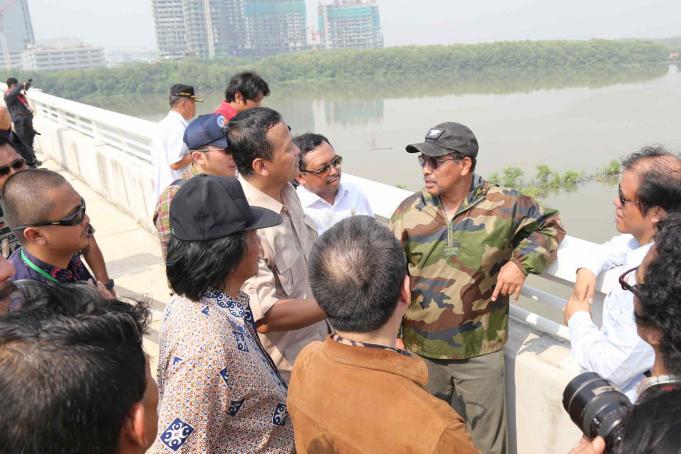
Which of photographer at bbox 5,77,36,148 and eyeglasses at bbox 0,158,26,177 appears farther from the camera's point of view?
photographer at bbox 5,77,36,148

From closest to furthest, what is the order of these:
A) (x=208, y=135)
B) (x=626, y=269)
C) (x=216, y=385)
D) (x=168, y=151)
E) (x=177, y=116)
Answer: (x=216, y=385)
(x=626, y=269)
(x=208, y=135)
(x=168, y=151)
(x=177, y=116)

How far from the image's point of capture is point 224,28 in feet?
317

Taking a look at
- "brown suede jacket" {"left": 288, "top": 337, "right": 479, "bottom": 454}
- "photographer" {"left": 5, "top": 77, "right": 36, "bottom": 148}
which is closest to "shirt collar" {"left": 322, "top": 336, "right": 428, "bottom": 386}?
"brown suede jacket" {"left": 288, "top": 337, "right": 479, "bottom": 454}

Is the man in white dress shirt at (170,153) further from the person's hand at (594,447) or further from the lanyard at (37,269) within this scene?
the person's hand at (594,447)

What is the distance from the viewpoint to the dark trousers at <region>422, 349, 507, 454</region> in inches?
82.6

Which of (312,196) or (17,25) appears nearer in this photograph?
(312,196)

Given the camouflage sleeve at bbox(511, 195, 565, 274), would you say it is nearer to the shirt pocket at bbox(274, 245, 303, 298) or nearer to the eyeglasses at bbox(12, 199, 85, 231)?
the shirt pocket at bbox(274, 245, 303, 298)

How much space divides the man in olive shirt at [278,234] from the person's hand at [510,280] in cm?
63

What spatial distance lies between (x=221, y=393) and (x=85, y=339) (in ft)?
1.80

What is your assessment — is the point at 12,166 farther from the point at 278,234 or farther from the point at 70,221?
the point at 278,234

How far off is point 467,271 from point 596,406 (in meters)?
0.91

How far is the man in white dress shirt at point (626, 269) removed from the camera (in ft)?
4.90

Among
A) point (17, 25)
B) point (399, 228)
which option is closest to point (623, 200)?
point (399, 228)

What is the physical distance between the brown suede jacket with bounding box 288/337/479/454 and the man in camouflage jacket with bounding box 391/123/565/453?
781 mm
